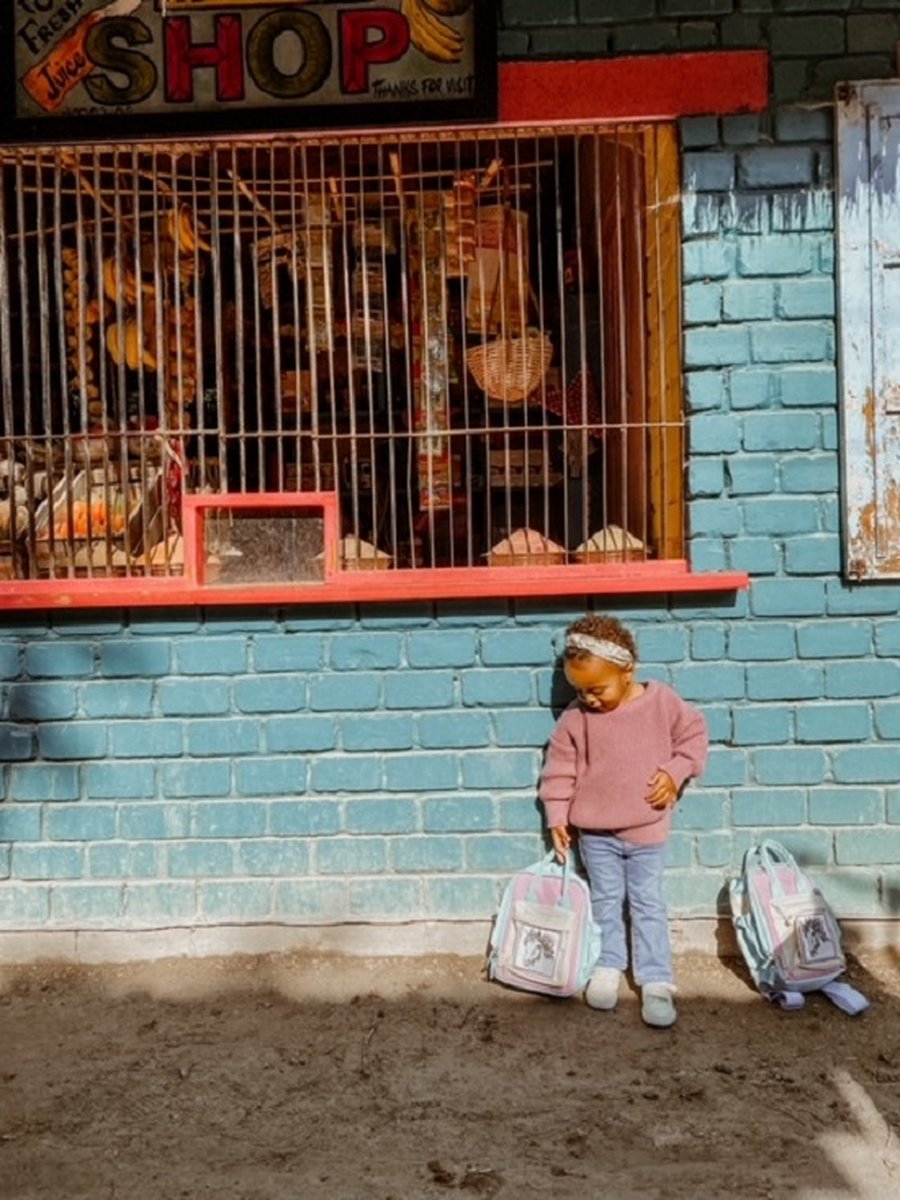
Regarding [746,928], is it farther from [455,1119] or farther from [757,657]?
[455,1119]

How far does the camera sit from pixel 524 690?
14.7ft

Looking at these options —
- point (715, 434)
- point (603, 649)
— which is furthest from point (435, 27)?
point (603, 649)

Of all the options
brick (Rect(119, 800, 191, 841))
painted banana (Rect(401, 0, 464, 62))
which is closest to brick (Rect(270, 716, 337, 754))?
brick (Rect(119, 800, 191, 841))

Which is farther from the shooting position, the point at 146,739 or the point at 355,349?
the point at 355,349

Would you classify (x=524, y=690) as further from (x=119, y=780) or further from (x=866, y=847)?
(x=119, y=780)

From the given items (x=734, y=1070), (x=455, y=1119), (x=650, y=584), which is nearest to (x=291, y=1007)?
(x=455, y=1119)

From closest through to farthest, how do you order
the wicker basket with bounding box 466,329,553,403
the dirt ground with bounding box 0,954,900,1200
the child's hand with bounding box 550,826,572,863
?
1. the dirt ground with bounding box 0,954,900,1200
2. the child's hand with bounding box 550,826,572,863
3. the wicker basket with bounding box 466,329,553,403

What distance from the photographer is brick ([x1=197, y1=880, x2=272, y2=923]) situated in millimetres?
4496

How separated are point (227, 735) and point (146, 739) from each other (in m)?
0.31

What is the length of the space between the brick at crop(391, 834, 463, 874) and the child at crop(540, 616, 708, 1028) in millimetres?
409

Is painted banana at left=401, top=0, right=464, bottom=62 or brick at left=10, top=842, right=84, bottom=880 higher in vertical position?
painted banana at left=401, top=0, right=464, bottom=62

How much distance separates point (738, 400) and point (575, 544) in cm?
95

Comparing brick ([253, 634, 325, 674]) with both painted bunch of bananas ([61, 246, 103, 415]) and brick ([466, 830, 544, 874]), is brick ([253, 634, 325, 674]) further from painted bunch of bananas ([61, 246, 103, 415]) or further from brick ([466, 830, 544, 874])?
painted bunch of bananas ([61, 246, 103, 415])

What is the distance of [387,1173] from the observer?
124 inches
